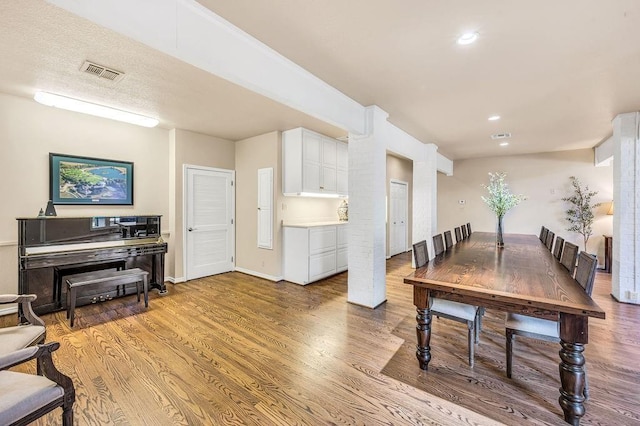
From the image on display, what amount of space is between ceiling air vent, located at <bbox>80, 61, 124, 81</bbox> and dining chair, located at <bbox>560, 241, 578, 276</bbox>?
4417 millimetres

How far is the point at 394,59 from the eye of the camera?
95.2 inches

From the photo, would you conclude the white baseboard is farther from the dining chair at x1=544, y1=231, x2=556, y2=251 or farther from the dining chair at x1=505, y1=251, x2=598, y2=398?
the dining chair at x1=544, y1=231, x2=556, y2=251

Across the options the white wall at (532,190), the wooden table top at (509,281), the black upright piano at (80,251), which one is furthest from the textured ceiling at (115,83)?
the white wall at (532,190)

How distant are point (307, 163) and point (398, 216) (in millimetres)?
3729

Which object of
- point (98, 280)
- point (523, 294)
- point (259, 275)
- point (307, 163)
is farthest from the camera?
point (259, 275)

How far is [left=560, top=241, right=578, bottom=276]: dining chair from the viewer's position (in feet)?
7.96

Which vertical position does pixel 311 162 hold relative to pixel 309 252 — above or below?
above

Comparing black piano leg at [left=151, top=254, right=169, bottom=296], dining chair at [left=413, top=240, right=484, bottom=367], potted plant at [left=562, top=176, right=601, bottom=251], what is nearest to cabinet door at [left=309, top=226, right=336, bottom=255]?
black piano leg at [left=151, top=254, right=169, bottom=296]

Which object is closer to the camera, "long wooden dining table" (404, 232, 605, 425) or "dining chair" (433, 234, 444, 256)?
"long wooden dining table" (404, 232, 605, 425)

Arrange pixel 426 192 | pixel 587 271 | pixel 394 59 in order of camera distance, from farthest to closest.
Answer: pixel 426 192
pixel 394 59
pixel 587 271

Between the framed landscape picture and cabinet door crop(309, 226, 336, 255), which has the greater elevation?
the framed landscape picture

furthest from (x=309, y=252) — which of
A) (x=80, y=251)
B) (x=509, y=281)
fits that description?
(x=80, y=251)

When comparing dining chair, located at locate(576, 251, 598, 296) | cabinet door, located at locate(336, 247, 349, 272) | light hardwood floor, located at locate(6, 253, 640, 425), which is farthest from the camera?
cabinet door, located at locate(336, 247, 349, 272)

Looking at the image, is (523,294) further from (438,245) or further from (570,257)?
(438,245)
